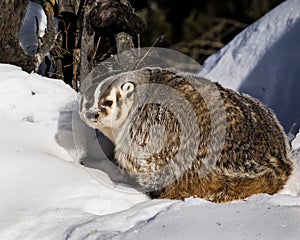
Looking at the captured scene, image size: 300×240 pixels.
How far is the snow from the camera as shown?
3150 mm

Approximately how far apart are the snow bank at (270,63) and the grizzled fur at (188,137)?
4.03ft

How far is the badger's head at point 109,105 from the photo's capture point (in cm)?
390

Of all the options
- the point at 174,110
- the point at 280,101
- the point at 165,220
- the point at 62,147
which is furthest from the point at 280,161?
the point at 280,101

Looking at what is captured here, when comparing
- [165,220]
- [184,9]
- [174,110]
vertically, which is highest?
[174,110]

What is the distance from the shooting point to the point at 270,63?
5.43 m

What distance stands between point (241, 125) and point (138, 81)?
1.85 ft

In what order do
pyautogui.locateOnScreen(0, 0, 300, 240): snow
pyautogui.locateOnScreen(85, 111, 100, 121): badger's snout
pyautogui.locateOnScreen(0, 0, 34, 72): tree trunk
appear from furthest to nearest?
1. pyautogui.locateOnScreen(0, 0, 34, 72): tree trunk
2. pyautogui.locateOnScreen(85, 111, 100, 121): badger's snout
3. pyautogui.locateOnScreen(0, 0, 300, 240): snow

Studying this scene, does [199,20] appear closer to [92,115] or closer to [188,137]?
[92,115]

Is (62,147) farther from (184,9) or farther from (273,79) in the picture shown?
(184,9)

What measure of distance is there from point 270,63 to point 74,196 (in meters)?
2.32

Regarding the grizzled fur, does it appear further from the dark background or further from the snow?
the dark background

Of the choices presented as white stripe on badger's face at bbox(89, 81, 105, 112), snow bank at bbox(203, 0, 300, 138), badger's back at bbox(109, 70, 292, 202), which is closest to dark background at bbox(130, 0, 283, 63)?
snow bank at bbox(203, 0, 300, 138)

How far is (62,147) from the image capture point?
4133 millimetres

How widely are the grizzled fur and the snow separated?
13 cm
